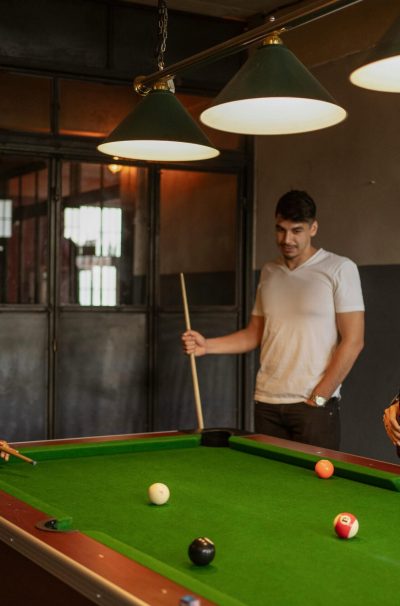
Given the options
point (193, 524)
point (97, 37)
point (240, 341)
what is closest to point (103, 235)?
point (97, 37)

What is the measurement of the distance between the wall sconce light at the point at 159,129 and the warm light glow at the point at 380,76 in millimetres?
724

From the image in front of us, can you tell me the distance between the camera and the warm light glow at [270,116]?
9.20ft

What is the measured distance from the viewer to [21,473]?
275 cm

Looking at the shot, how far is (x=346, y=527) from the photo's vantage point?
202cm

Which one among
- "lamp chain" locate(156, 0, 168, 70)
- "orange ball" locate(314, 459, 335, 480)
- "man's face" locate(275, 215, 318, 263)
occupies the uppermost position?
"lamp chain" locate(156, 0, 168, 70)

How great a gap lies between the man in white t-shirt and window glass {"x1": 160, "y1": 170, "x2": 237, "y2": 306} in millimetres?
1814

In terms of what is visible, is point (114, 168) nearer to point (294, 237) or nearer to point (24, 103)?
point (24, 103)

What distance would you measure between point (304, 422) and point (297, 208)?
0.94 metres

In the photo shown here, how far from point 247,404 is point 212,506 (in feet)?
12.6

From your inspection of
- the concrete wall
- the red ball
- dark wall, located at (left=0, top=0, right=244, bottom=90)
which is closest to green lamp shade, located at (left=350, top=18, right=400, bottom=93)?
the red ball

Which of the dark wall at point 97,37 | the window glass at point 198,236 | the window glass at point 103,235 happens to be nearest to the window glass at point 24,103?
the dark wall at point 97,37

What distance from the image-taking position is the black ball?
5.82 ft

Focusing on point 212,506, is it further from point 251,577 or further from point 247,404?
point 247,404

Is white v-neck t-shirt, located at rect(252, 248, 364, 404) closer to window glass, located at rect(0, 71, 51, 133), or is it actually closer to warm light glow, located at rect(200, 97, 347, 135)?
warm light glow, located at rect(200, 97, 347, 135)
